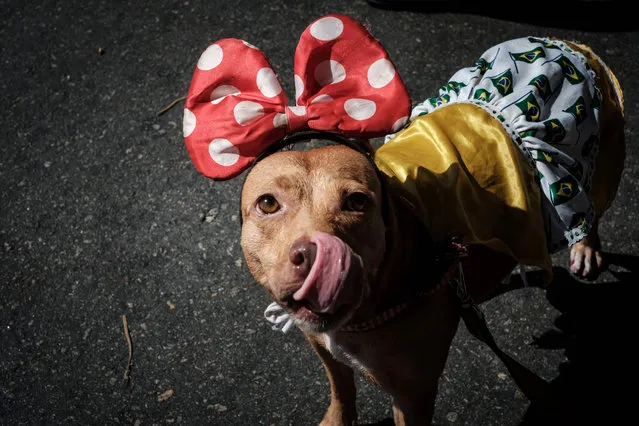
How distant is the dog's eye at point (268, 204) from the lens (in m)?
1.98

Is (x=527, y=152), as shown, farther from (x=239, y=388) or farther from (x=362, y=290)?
(x=239, y=388)

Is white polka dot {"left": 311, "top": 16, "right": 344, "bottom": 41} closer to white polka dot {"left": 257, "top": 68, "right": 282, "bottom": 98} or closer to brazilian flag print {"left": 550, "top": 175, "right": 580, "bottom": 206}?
white polka dot {"left": 257, "top": 68, "right": 282, "bottom": 98}

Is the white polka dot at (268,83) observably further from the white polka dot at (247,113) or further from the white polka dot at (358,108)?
the white polka dot at (358,108)

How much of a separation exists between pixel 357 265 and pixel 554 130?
1259 millimetres

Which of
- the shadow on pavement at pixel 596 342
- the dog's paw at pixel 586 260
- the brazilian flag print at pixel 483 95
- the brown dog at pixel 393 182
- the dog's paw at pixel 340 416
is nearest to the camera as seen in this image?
the brown dog at pixel 393 182

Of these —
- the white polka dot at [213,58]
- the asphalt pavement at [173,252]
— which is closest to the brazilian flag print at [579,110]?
the asphalt pavement at [173,252]

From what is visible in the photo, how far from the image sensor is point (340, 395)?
283 cm

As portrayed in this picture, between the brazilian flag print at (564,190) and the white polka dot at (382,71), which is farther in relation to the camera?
the brazilian flag print at (564,190)

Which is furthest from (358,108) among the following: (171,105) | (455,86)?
(171,105)

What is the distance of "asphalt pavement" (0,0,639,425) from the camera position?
10.2 ft

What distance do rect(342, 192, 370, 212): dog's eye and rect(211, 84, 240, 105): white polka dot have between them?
2.04 ft

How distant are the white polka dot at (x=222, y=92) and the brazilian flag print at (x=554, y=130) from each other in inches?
52.2

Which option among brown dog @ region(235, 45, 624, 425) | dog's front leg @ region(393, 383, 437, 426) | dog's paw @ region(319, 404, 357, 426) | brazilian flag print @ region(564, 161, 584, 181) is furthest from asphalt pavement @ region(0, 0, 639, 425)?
brazilian flag print @ region(564, 161, 584, 181)

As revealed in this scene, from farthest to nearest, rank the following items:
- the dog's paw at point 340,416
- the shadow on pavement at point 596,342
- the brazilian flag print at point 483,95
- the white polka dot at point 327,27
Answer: the shadow on pavement at point 596,342, the dog's paw at point 340,416, the brazilian flag print at point 483,95, the white polka dot at point 327,27
